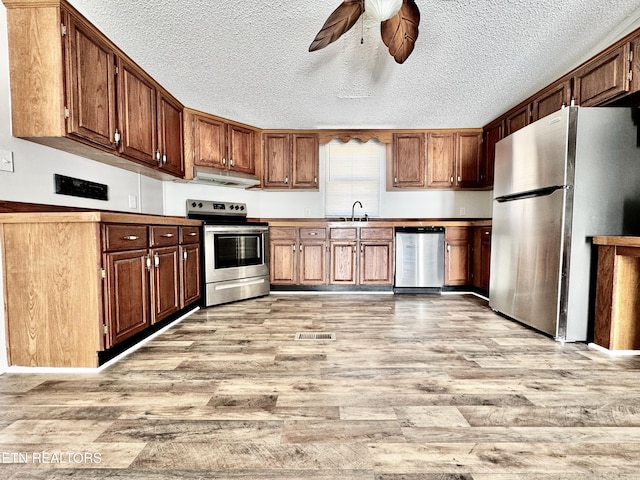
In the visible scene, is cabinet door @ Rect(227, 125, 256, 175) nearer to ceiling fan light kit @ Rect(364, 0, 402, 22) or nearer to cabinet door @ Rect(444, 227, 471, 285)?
ceiling fan light kit @ Rect(364, 0, 402, 22)

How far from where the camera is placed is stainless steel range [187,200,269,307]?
129 inches

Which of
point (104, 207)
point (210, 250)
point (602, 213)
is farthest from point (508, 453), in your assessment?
point (104, 207)

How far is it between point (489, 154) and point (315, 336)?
330cm

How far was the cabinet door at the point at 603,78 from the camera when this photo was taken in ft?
6.95

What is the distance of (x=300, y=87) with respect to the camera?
2945mm

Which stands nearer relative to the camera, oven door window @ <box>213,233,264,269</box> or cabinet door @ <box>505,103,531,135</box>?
cabinet door @ <box>505,103,531,135</box>

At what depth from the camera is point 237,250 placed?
3547 mm

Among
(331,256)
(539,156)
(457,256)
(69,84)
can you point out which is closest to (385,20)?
(539,156)

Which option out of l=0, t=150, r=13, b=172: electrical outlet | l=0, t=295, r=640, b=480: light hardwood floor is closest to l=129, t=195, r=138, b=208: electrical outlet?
l=0, t=150, r=13, b=172: electrical outlet

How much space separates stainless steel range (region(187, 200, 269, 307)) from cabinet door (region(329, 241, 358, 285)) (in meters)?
0.85

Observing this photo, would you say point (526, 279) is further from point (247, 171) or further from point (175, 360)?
point (247, 171)

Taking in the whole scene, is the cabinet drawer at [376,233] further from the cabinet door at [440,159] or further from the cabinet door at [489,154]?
the cabinet door at [489,154]

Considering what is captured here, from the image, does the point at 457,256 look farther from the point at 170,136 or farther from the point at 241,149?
the point at 170,136

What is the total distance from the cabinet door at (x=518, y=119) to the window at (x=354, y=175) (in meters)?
1.57
